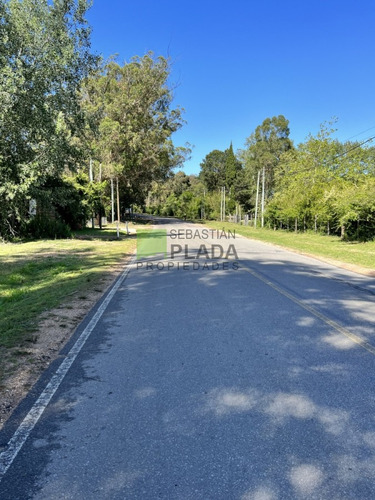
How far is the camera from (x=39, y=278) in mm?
11086

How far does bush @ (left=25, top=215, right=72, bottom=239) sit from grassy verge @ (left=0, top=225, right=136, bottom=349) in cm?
414

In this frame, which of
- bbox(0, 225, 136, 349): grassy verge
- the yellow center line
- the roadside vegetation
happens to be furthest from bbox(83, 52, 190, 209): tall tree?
the yellow center line

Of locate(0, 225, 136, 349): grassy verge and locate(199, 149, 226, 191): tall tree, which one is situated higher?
locate(199, 149, 226, 191): tall tree

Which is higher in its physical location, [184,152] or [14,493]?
[184,152]

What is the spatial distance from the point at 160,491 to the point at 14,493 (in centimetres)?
95

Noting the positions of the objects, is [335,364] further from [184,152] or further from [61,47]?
[184,152]

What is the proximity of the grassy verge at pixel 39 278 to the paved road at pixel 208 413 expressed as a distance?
125cm

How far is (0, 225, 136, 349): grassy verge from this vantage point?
6332 mm

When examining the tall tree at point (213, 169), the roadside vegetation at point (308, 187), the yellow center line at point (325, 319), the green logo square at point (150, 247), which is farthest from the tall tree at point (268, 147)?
the yellow center line at point (325, 319)

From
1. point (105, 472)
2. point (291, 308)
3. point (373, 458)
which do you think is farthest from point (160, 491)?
point (291, 308)

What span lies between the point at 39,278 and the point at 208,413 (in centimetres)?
884

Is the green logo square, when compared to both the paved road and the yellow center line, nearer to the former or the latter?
the yellow center line

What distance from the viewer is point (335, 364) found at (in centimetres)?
451

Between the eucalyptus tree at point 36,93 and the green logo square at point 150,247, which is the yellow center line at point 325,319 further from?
the eucalyptus tree at point 36,93
